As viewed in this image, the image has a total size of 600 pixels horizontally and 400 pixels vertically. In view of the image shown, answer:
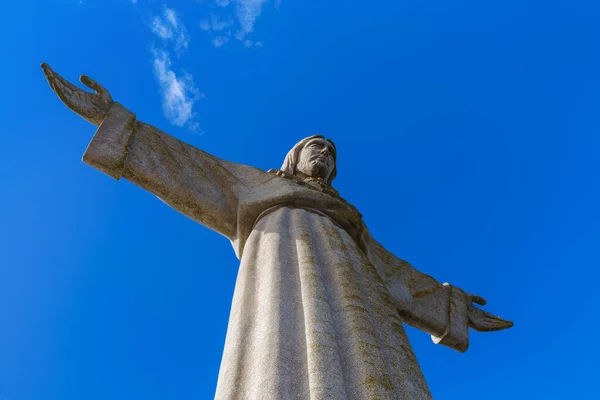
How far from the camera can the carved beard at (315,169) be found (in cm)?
786

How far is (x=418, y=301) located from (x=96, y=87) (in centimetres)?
454

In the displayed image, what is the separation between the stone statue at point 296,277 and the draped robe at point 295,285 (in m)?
0.01

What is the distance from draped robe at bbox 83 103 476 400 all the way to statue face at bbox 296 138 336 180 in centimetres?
91

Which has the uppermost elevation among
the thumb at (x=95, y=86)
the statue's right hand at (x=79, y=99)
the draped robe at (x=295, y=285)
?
the thumb at (x=95, y=86)

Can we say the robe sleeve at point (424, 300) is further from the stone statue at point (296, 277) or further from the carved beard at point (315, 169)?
the carved beard at point (315, 169)

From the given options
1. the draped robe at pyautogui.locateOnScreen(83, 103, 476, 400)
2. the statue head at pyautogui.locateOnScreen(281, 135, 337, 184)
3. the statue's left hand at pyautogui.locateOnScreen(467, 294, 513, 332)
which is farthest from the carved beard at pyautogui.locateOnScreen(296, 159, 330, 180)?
the statue's left hand at pyautogui.locateOnScreen(467, 294, 513, 332)

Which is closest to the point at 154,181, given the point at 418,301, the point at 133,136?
the point at 133,136

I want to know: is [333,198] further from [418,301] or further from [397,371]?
[397,371]

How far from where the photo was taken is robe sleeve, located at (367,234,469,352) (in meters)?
7.27

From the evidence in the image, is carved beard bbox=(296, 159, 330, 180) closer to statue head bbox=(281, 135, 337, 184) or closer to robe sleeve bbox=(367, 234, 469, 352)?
statue head bbox=(281, 135, 337, 184)

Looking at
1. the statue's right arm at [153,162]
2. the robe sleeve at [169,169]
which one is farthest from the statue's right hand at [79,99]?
the robe sleeve at [169,169]

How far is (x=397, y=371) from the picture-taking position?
3600mm

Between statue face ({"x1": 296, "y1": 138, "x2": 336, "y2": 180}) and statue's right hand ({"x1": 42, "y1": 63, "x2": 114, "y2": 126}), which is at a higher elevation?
statue face ({"x1": 296, "y1": 138, "x2": 336, "y2": 180})

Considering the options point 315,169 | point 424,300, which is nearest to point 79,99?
point 315,169
